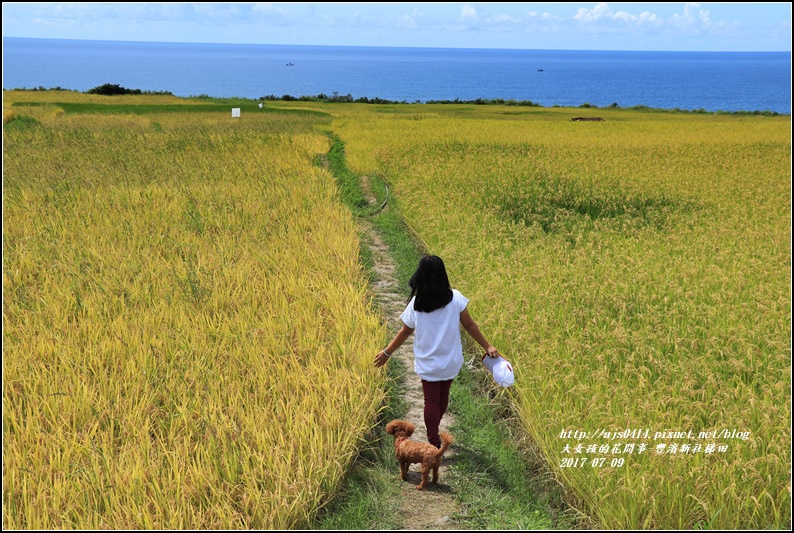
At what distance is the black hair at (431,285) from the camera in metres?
3.46

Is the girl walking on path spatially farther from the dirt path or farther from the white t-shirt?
the dirt path

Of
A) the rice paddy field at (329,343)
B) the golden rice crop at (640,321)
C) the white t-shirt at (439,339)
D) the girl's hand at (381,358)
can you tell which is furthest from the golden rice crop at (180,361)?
the golden rice crop at (640,321)

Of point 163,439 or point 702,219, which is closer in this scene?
point 163,439

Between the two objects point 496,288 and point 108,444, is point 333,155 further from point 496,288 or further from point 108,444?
point 108,444

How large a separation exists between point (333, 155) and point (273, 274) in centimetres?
1213

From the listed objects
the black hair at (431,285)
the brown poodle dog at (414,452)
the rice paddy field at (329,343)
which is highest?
the black hair at (431,285)

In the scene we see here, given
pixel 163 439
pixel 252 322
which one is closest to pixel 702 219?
pixel 252 322

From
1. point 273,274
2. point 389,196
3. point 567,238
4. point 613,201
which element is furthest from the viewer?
point 389,196

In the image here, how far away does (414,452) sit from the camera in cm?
335

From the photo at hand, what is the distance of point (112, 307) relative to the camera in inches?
213

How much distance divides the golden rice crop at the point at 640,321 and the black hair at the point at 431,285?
800 mm

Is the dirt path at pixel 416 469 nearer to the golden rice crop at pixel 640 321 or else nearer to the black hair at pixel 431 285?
the golden rice crop at pixel 640 321

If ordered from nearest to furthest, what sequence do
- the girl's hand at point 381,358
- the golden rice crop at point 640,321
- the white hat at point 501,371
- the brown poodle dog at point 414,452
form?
1. the golden rice crop at point 640,321
2. the brown poodle dog at point 414,452
3. the white hat at point 501,371
4. the girl's hand at point 381,358

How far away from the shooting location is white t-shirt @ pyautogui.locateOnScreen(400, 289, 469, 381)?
3578 millimetres
